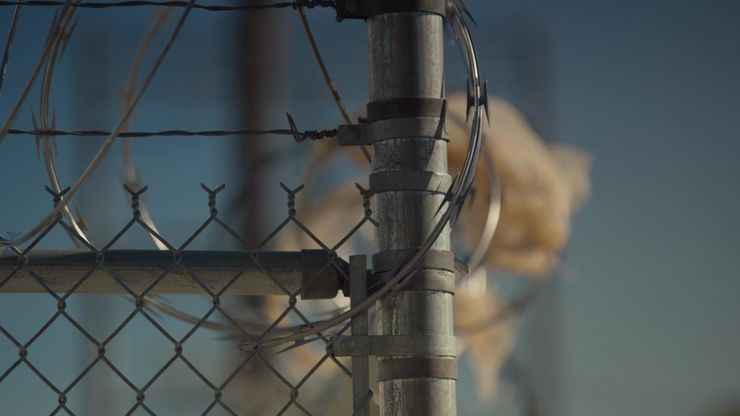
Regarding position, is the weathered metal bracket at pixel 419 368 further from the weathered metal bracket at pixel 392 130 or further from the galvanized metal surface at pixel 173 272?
the weathered metal bracket at pixel 392 130

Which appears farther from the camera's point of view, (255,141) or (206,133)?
(255,141)

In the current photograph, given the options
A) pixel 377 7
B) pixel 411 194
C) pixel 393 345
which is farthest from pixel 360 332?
pixel 377 7

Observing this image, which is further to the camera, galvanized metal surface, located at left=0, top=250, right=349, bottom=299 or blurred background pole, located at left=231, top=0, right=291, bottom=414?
blurred background pole, located at left=231, top=0, right=291, bottom=414

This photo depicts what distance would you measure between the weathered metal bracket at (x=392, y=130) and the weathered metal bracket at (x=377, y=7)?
0.46 feet

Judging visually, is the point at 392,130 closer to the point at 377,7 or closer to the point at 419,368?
the point at 377,7

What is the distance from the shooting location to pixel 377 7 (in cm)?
136

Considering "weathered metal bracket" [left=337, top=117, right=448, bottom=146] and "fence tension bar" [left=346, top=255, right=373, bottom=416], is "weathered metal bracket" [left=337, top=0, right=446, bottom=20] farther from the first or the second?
"fence tension bar" [left=346, top=255, right=373, bottom=416]

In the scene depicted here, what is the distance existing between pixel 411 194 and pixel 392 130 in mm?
84

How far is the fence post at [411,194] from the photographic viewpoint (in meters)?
1.28

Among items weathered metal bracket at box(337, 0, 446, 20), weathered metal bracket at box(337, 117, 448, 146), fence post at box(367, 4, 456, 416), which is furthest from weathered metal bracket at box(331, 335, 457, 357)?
weathered metal bracket at box(337, 0, 446, 20)

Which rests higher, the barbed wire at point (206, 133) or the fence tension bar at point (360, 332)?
the barbed wire at point (206, 133)

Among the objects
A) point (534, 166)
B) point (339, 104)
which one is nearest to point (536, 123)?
point (534, 166)

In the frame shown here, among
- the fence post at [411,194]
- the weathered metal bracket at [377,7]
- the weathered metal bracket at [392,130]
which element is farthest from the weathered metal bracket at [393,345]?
the weathered metal bracket at [377,7]

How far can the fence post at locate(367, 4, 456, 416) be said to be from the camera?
4.20 feet
